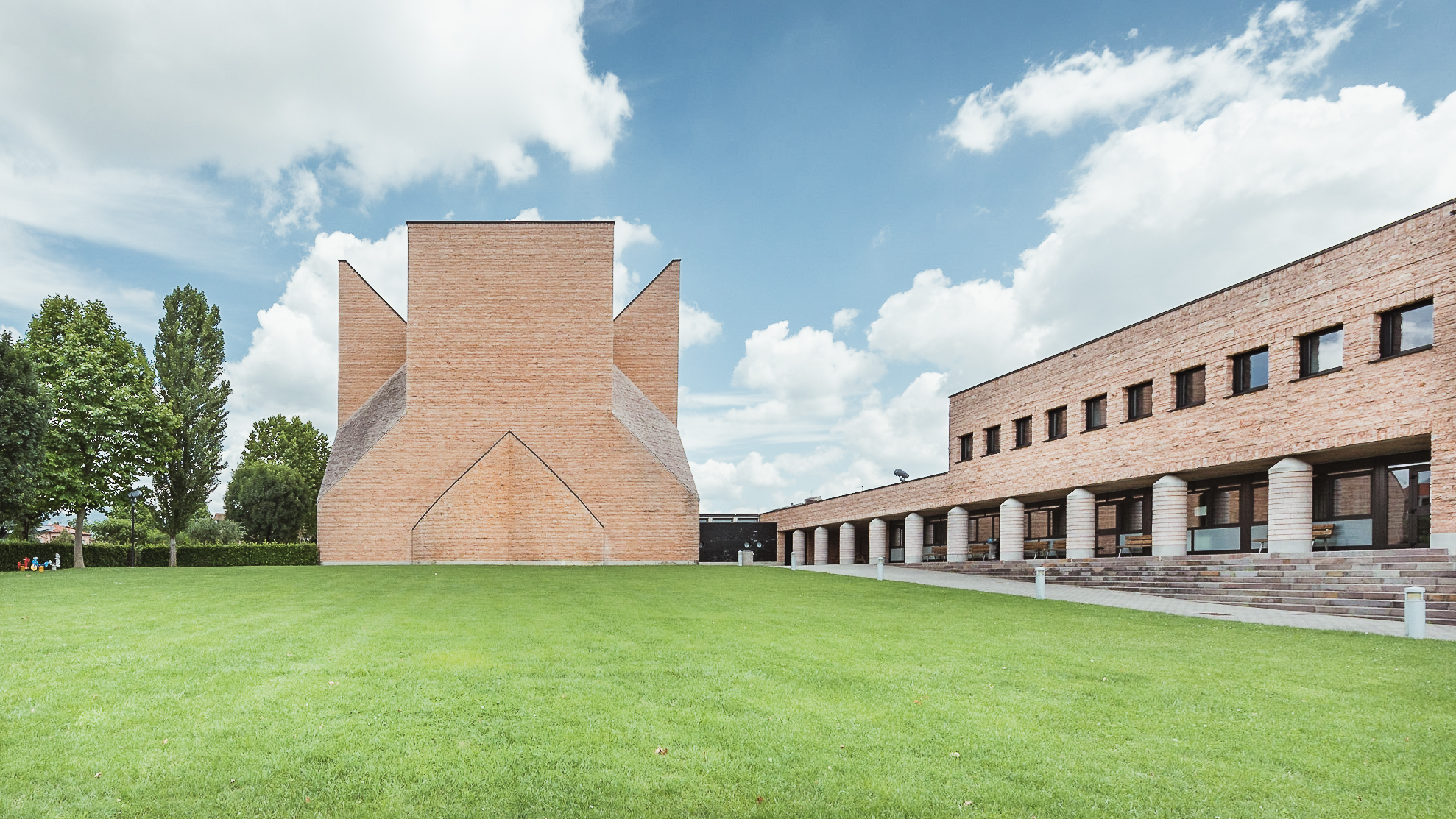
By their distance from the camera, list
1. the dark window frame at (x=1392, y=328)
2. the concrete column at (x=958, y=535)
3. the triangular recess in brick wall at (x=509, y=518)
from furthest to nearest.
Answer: the triangular recess in brick wall at (x=509, y=518) < the concrete column at (x=958, y=535) < the dark window frame at (x=1392, y=328)

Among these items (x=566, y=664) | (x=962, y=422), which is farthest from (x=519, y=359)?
(x=566, y=664)

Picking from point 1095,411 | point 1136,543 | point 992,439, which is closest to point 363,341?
point 992,439

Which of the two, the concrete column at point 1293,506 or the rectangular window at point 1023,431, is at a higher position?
the rectangular window at point 1023,431

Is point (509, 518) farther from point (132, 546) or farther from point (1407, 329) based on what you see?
point (1407, 329)

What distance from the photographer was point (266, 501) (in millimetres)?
51156

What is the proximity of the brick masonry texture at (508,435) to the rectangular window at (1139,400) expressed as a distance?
65.4ft

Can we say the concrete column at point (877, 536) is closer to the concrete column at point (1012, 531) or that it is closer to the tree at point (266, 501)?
the concrete column at point (1012, 531)

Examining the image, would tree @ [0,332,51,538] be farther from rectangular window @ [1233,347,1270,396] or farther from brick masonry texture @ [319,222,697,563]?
rectangular window @ [1233,347,1270,396]

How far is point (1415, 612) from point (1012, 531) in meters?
19.8

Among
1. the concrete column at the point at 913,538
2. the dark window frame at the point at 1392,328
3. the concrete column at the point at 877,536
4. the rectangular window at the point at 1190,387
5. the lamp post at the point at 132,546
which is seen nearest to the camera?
the dark window frame at the point at 1392,328

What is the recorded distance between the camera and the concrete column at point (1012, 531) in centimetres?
3080

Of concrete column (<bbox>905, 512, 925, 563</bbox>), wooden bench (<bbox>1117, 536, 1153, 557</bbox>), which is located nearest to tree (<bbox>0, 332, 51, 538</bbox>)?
concrete column (<bbox>905, 512, 925, 563</bbox>)

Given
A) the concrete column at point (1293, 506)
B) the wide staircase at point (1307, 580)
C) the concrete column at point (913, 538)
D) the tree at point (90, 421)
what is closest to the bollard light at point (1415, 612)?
the wide staircase at point (1307, 580)

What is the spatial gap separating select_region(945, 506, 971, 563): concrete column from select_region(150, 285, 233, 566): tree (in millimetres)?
33791
